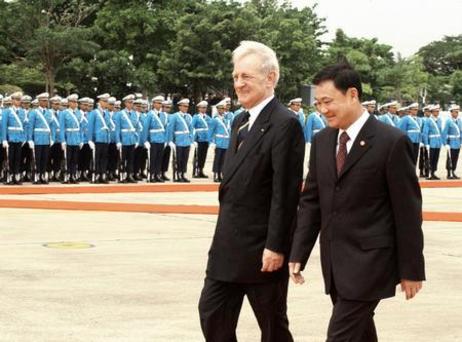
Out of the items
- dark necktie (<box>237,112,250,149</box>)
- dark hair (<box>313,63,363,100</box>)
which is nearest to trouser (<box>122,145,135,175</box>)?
dark necktie (<box>237,112,250,149</box>)

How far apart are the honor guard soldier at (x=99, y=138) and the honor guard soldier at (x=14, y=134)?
1.53 m

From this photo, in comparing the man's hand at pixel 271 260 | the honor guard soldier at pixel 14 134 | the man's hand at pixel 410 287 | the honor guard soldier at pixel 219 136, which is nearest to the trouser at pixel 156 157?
the honor guard soldier at pixel 219 136

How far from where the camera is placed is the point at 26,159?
67.0 ft

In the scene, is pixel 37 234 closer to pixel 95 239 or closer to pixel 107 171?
pixel 95 239

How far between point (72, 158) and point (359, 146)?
16.3m

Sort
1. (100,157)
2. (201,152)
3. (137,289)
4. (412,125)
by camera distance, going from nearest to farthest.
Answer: (137,289) → (100,157) → (201,152) → (412,125)

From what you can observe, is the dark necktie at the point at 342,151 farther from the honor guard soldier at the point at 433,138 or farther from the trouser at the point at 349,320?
the honor guard soldier at the point at 433,138

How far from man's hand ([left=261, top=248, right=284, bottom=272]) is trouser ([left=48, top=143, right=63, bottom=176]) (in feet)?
52.6

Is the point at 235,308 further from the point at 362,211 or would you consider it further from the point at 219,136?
the point at 219,136

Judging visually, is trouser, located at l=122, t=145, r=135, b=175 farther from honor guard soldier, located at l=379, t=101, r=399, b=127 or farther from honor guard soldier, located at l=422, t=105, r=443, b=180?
honor guard soldier, located at l=422, t=105, r=443, b=180

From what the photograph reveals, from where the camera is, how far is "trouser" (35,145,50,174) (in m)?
19.7

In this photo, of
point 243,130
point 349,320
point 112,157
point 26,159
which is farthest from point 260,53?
point 112,157

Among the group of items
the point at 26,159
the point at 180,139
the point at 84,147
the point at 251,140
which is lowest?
the point at 26,159

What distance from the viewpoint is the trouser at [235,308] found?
500cm
